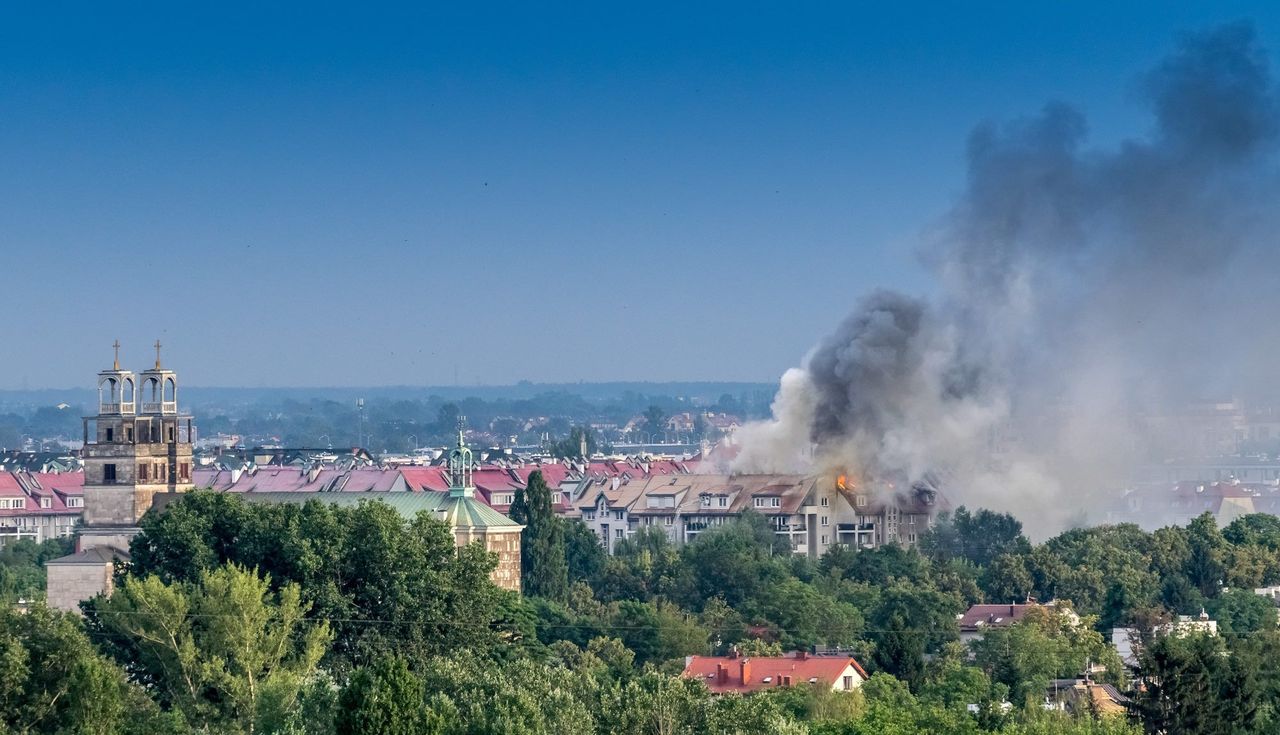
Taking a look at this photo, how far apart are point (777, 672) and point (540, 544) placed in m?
29.6

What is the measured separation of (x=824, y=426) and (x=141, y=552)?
45984mm

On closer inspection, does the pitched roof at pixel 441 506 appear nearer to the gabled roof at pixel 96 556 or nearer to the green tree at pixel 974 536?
the gabled roof at pixel 96 556

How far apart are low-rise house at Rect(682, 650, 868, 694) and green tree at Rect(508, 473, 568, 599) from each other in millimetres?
24229

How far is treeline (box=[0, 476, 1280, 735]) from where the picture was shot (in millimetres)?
46688

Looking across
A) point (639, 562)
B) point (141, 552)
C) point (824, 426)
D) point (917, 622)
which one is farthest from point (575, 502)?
point (141, 552)

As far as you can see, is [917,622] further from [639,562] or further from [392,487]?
[392,487]

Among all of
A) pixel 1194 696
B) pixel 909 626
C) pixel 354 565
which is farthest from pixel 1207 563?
pixel 1194 696

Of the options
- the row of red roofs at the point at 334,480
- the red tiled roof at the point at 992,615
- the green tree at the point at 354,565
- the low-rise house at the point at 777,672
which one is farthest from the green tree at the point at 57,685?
the row of red roofs at the point at 334,480

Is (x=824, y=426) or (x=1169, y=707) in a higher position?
(x=824, y=426)

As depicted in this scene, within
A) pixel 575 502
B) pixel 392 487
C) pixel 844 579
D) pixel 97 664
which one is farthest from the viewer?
pixel 575 502

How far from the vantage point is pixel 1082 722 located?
51.7m

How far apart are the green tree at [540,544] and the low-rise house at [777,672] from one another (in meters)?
24.2

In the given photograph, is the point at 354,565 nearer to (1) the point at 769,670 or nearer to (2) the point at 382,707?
(1) the point at 769,670

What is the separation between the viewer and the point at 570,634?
7556 centimetres
